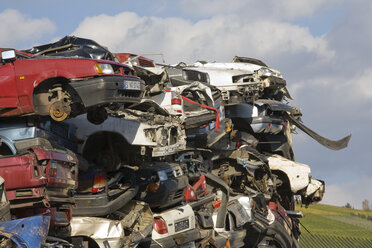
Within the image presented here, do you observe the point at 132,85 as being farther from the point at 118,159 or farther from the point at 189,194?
the point at 189,194

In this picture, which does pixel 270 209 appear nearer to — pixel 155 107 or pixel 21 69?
pixel 155 107

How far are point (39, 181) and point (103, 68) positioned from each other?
2.27 metres

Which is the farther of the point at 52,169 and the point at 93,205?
the point at 93,205

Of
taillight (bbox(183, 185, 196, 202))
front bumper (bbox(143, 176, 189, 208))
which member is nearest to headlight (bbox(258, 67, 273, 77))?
taillight (bbox(183, 185, 196, 202))

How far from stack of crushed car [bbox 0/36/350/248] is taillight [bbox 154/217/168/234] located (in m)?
0.02

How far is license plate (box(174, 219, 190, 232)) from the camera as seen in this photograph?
1422 centimetres

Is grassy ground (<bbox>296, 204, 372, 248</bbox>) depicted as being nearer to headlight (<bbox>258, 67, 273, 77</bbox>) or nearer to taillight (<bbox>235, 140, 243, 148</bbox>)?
taillight (<bbox>235, 140, 243, 148</bbox>)

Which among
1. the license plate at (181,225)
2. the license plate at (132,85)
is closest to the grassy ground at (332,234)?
the license plate at (181,225)

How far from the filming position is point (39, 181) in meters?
9.69

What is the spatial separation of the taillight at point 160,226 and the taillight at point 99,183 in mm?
→ 2238

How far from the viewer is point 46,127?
11.0 m

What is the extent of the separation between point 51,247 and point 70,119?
11.2ft

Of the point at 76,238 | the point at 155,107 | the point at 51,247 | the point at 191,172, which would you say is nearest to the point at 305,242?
the point at 191,172

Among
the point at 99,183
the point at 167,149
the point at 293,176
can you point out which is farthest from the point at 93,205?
the point at 293,176
